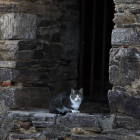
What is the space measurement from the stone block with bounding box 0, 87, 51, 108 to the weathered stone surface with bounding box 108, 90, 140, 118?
1419 millimetres

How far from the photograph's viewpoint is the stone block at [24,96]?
17.8ft

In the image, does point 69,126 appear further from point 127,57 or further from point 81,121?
point 127,57

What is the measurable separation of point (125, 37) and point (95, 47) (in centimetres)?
204

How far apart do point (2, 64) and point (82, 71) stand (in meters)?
1.62

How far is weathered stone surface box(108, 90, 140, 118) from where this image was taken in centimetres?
456

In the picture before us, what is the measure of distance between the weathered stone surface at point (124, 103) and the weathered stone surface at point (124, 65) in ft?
0.48

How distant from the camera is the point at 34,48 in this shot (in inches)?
220

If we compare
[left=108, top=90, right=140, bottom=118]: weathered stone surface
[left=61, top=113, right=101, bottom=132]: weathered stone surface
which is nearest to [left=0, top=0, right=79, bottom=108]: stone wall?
[left=61, top=113, right=101, bottom=132]: weathered stone surface

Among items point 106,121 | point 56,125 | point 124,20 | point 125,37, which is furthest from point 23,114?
point 124,20

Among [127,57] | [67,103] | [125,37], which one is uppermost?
[125,37]

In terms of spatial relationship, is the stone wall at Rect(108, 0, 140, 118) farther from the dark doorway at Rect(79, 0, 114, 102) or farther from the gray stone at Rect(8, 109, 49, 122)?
the dark doorway at Rect(79, 0, 114, 102)

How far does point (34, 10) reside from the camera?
18.3 ft

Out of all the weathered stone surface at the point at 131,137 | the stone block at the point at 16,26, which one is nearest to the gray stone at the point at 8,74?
the stone block at the point at 16,26

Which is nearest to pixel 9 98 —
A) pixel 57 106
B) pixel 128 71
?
pixel 57 106
